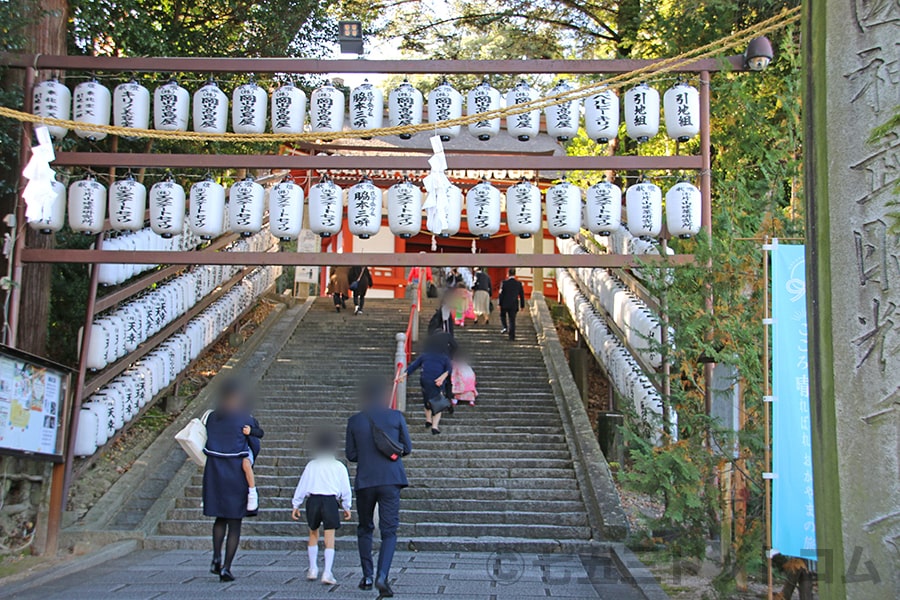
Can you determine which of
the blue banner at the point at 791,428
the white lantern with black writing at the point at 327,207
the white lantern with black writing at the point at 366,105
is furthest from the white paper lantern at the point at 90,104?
the blue banner at the point at 791,428

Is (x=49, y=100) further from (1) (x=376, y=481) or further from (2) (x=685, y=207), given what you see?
(2) (x=685, y=207)

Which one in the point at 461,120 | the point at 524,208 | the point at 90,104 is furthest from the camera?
the point at 524,208

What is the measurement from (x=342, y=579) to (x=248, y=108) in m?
→ 5.35

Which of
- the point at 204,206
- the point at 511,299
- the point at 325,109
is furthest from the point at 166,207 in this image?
the point at 511,299

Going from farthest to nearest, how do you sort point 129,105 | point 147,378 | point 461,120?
point 147,378 < point 129,105 < point 461,120

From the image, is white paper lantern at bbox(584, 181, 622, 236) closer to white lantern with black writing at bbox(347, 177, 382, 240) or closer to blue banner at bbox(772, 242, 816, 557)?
white lantern with black writing at bbox(347, 177, 382, 240)

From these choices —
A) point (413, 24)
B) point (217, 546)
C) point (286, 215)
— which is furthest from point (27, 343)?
point (413, 24)

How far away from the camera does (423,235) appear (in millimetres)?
27422

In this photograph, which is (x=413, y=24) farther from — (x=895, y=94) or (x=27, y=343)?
(x=895, y=94)

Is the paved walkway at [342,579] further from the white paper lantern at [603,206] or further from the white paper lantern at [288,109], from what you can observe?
the white paper lantern at [288,109]

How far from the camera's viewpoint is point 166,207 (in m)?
10.0

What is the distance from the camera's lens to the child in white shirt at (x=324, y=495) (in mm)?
7520

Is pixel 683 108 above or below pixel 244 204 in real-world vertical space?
above

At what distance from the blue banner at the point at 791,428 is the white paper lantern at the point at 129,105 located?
288 inches
